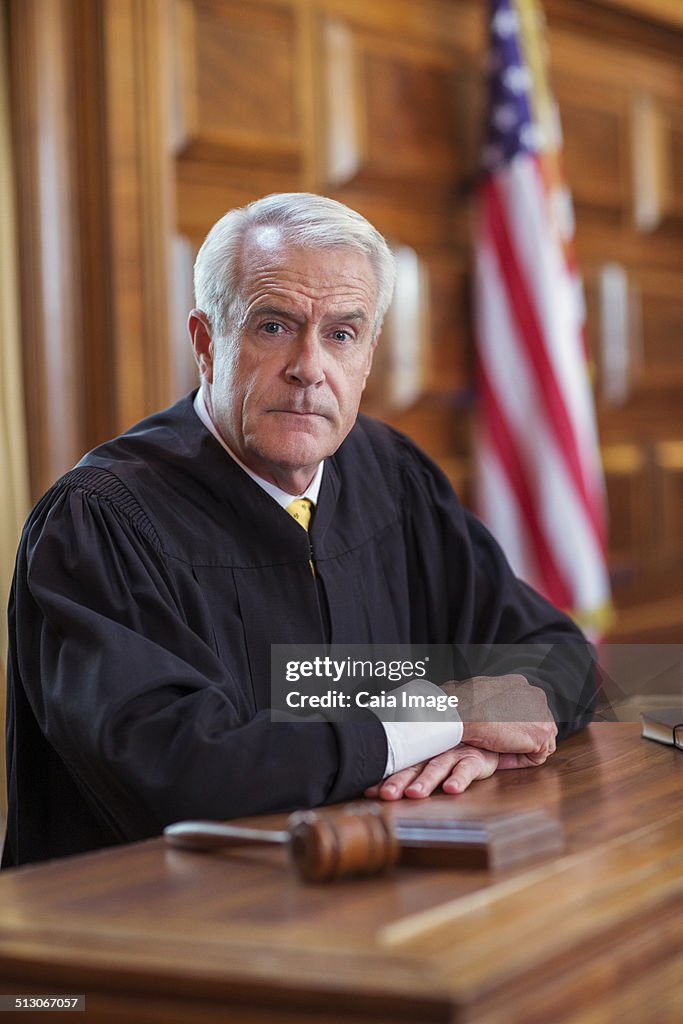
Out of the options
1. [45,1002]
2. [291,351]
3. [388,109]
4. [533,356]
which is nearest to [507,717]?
[291,351]

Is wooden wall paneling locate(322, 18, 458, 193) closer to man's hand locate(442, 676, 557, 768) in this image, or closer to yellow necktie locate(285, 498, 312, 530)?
yellow necktie locate(285, 498, 312, 530)

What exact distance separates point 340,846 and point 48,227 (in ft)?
9.79

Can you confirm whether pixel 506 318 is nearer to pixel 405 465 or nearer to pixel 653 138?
pixel 653 138

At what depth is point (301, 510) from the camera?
2371mm

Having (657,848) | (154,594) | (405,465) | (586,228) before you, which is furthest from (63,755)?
(586,228)

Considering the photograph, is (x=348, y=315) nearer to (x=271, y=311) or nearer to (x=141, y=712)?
(x=271, y=311)

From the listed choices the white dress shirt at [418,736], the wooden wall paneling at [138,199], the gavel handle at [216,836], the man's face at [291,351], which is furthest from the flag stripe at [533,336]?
the gavel handle at [216,836]

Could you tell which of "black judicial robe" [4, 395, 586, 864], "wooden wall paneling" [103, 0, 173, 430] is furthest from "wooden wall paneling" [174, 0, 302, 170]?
"black judicial robe" [4, 395, 586, 864]

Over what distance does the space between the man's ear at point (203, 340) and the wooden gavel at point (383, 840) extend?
1.12 m

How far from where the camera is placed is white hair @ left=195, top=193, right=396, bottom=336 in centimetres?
222

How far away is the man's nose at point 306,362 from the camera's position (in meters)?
2.22

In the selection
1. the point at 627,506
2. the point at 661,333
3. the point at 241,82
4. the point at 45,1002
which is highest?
the point at 241,82

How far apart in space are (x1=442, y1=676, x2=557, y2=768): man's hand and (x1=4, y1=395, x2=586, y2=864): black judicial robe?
5.9 inches

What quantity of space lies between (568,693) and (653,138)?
4756 mm
